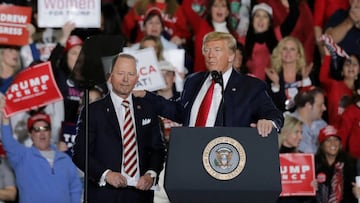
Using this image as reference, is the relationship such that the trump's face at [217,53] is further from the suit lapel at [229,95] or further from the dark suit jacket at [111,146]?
the dark suit jacket at [111,146]

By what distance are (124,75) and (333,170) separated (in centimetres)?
276

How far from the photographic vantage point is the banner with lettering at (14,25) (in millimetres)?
9583

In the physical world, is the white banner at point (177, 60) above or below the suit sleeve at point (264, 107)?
above

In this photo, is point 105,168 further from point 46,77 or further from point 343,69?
point 343,69

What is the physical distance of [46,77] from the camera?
9.23m

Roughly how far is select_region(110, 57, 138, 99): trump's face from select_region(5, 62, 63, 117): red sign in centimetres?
226

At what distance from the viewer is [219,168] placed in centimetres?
560

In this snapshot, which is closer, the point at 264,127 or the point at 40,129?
the point at 264,127

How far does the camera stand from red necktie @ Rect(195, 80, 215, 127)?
6.48 meters

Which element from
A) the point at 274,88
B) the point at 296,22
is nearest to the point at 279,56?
the point at 274,88

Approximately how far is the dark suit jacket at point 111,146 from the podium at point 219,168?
1.35 m

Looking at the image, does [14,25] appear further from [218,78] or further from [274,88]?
[218,78]

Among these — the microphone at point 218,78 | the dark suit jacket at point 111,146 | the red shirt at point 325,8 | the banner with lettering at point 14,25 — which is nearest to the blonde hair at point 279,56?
the red shirt at point 325,8

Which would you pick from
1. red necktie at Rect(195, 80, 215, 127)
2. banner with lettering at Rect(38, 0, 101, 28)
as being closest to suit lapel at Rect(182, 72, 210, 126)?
red necktie at Rect(195, 80, 215, 127)
